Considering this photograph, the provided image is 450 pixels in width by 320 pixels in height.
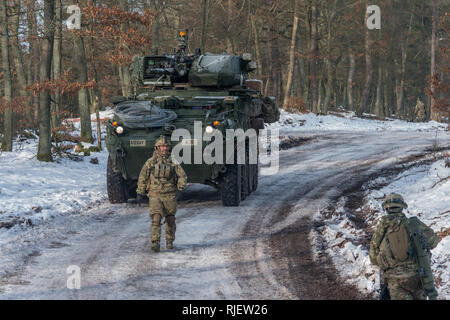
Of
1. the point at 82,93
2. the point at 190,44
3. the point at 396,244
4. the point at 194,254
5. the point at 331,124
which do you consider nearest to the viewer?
the point at 396,244

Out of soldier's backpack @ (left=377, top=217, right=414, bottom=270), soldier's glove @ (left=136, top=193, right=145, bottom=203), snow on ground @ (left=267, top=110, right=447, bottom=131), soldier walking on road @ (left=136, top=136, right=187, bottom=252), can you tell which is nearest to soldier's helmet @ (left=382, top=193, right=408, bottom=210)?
soldier's backpack @ (left=377, top=217, right=414, bottom=270)

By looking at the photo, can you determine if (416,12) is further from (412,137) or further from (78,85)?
(78,85)

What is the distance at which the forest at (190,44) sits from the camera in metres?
18.6

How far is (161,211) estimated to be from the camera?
372 inches

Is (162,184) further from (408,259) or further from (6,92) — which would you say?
(6,92)

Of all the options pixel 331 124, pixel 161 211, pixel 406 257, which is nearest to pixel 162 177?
pixel 161 211

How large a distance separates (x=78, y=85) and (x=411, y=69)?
43.0 metres

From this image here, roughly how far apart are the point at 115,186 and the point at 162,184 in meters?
3.81

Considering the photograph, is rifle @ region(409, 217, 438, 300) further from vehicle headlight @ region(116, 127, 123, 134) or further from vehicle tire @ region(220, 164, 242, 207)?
vehicle headlight @ region(116, 127, 123, 134)

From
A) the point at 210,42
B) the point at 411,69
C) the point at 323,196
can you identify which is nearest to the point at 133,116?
the point at 323,196

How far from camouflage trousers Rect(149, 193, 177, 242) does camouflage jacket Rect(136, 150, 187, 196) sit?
91 millimetres

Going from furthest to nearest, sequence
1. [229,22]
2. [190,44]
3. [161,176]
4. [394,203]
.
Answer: [190,44] < [229,22] < [161,176] < [394,203]

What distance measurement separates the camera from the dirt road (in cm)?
755
